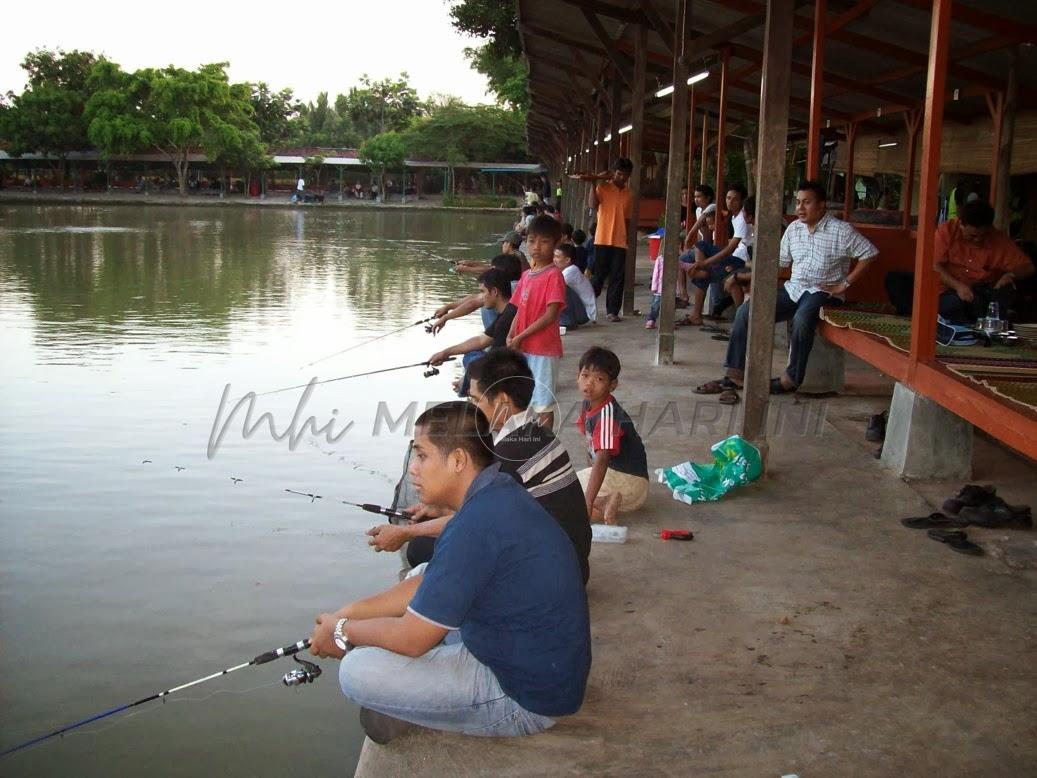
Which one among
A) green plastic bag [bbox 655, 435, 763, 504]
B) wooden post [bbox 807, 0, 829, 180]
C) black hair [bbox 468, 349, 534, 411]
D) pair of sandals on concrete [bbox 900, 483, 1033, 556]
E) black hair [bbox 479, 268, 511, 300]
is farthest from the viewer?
wooden post [bbox 807, 0, 829, 180]

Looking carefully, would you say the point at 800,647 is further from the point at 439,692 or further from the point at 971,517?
the point at 971,517

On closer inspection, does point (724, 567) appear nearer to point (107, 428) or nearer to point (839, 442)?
point (839, 442)

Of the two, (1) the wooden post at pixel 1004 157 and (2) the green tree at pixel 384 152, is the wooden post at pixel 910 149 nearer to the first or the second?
(1) the wooden post at pixel 1004 157

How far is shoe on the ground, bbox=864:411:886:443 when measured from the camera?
627 cm

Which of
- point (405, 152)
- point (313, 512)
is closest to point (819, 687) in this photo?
point (313, 512)

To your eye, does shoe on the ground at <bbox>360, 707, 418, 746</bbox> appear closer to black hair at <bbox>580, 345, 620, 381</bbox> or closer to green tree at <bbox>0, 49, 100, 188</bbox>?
black hair at <bbox>580, 345, 620, 381</bbox>

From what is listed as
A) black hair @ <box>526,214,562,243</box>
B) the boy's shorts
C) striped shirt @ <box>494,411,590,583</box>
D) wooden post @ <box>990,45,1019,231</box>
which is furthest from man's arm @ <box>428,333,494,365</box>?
wooden post @ <box>990,45,1019,231</box>

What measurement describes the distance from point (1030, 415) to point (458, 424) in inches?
89.9

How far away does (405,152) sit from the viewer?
58.2 m

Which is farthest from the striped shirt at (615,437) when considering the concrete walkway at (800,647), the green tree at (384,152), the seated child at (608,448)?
the green tree at (384,152)

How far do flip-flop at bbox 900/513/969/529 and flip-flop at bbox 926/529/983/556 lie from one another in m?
0.07

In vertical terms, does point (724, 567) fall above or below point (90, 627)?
above

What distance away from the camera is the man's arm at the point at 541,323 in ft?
20.0

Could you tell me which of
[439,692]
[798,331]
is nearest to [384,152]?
[798,331]
